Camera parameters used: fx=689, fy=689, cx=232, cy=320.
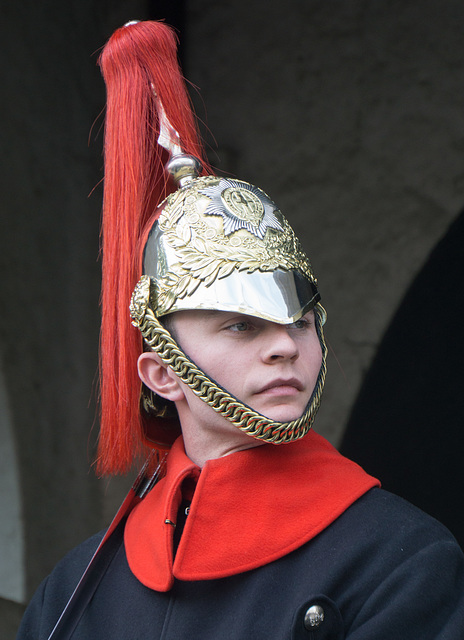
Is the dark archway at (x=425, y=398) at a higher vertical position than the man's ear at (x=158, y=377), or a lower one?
lower

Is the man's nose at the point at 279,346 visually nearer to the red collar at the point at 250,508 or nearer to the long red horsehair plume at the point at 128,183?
the red collar at the point at 250,508

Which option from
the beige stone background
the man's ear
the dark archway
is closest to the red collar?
the man's ear

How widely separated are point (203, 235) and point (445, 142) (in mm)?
1475

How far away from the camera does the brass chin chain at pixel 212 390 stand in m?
1.43

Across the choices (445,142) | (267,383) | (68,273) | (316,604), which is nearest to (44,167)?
(68,273)

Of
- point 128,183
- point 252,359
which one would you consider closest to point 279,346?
point 252,359

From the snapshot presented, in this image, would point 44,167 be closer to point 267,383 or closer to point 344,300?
point 344,300

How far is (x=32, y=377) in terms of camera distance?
117 inches

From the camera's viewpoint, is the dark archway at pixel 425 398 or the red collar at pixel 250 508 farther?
the dark archway at pixel 425 398

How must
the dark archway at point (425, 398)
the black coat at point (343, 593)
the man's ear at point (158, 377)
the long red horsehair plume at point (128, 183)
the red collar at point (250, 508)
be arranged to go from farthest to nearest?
the dark archway at point (425, 398)
the long red horsehair plume at point (128, 183)
the man's ear at point (158, 377)
the red collar at point (250, 508)
the black coat at point (343, 593)

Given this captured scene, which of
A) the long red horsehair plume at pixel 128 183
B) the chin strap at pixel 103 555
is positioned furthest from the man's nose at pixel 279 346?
the chin strap at pixel 103 555

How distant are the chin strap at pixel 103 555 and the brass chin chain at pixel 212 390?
492mm

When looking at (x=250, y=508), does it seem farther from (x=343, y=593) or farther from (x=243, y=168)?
(x=243, y=168)

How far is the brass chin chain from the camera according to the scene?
1434mm
